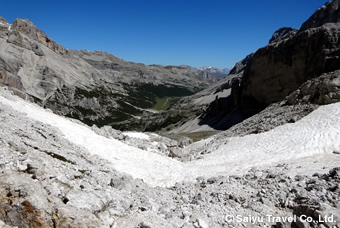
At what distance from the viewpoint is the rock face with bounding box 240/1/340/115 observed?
6588 centimetres

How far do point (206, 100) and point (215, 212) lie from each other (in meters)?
163

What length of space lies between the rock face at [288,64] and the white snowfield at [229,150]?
1712 inches

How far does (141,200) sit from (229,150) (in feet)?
62.5

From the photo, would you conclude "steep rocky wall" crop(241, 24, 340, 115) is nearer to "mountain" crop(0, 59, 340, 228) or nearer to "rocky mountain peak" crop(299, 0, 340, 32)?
"mountain" crop(0, 59, 340, 228)

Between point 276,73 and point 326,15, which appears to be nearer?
point 276,73

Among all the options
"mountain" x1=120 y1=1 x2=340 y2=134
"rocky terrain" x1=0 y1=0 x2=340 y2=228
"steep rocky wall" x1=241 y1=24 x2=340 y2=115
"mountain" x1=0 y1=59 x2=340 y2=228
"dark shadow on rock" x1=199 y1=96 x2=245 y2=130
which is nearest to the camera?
"mountain" x1=0 y1=59 x2=340 y2=228

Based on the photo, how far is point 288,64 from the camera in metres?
74.5

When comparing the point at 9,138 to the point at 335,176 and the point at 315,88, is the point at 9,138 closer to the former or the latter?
the point at 335,176

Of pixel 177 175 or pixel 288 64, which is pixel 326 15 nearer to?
pixel 288 64

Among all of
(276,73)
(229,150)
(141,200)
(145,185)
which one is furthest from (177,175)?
(276,73)

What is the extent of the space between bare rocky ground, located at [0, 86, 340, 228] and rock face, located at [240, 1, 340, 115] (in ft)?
201

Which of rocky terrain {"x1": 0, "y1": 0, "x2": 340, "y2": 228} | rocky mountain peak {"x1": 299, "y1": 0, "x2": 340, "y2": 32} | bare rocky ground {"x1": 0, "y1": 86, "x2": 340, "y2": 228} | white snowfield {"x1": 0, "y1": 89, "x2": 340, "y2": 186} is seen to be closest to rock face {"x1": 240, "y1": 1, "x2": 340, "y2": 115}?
rocky terrain {"x1": 0, "y1": 0, "x2": 340, "y2": 228}

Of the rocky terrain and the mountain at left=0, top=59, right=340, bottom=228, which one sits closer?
the mountain at left=0, top=59, right=340, bottom=228

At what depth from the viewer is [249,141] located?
1139 inches
